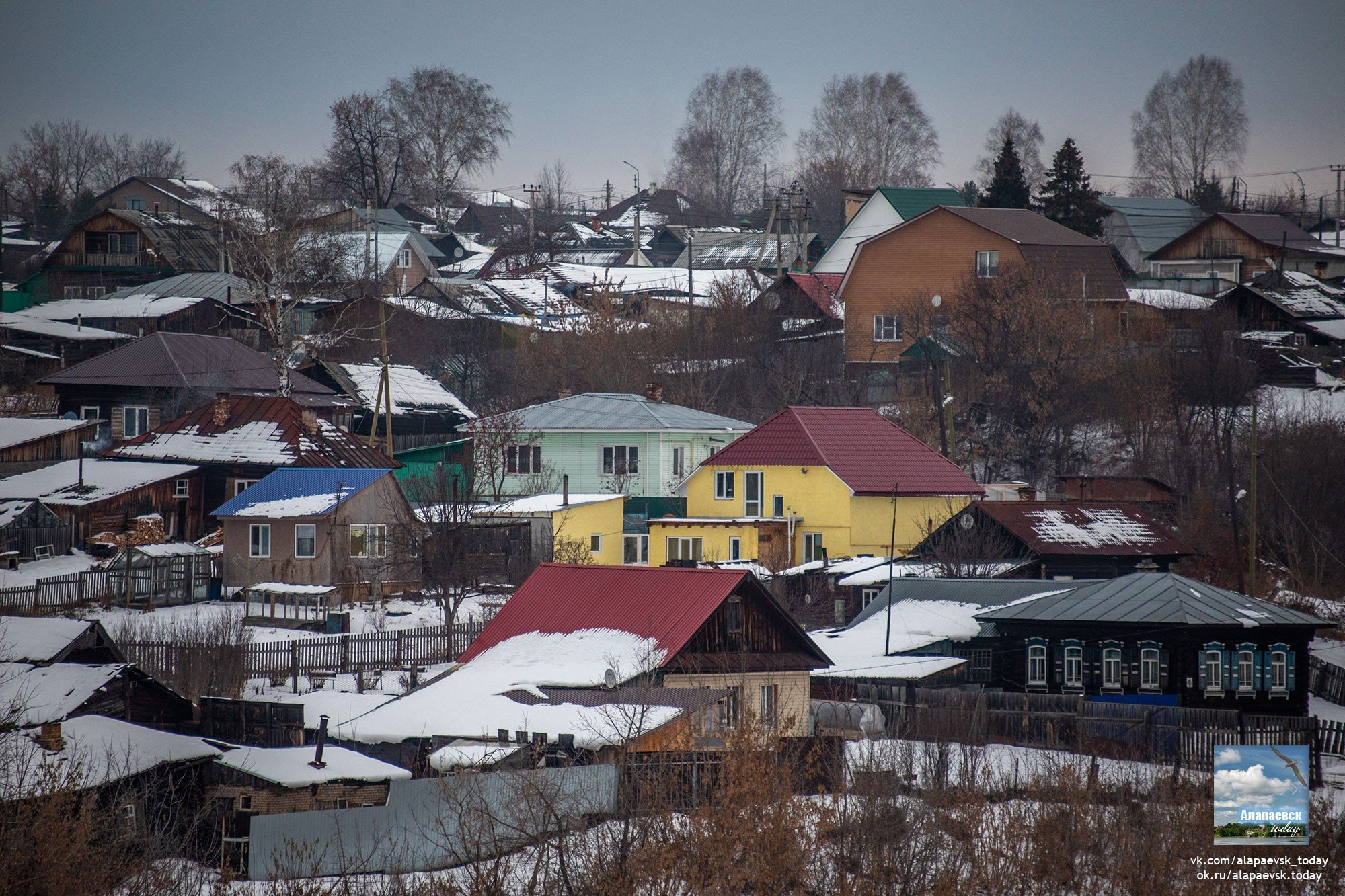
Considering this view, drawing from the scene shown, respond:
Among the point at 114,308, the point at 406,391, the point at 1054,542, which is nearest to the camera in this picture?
the point at 1054,542

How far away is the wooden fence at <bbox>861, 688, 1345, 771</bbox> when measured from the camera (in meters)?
21.1

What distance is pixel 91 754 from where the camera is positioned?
55.4 ft

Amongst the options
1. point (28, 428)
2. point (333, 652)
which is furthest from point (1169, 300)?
point (28, 428)

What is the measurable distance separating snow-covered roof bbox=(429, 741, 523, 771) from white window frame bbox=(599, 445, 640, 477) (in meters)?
23.6

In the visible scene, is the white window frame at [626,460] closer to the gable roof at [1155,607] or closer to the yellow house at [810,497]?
the yellow house at [810,497]

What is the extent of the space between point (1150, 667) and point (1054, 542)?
7.26 meters

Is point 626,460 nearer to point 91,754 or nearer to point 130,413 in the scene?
point 130,413

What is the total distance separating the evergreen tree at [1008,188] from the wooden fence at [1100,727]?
41530mm

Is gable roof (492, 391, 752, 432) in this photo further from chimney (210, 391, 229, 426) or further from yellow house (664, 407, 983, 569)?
chimney (210, 391, 229, 426)

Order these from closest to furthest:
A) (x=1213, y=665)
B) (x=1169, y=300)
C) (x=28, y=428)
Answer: (x=1213, y=665) → (x=28, y=428) → (x=1169, y=300)

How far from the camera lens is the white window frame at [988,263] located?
50562 millimetres

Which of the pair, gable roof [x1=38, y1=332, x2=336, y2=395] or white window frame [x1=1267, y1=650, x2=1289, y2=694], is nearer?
white window frame [x1=1267, y1=650, x2=1289, y2=694]

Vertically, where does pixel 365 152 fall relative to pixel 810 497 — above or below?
above

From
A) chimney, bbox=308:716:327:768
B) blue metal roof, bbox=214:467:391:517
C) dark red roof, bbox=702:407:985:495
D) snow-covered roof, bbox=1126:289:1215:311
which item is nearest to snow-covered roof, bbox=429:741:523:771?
chimney, bbox=308:716:327:768
